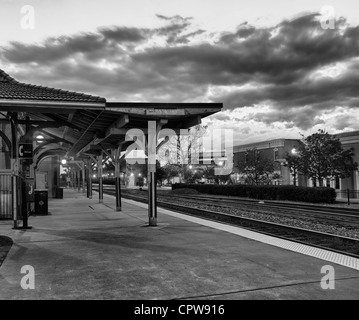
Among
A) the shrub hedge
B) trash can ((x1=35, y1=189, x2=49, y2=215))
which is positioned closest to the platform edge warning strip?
trash can ((x1=35, y1=189, x2=49, y2=215))

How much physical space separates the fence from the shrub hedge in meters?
21.2

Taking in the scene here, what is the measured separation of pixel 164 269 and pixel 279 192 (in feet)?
87.2

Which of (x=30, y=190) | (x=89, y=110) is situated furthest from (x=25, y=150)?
(x=30, y=190)

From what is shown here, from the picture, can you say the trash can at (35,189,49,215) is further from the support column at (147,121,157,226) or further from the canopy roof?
the support column at (147,121,157,226)

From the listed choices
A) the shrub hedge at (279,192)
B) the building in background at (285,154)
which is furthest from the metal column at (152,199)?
the building in background at (285,154)

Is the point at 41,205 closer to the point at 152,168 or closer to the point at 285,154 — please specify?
the point at 152,168

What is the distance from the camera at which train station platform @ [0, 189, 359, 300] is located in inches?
197

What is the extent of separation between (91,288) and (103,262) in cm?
163

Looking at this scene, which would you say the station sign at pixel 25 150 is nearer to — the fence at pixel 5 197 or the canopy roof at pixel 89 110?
the canopy roof at pixel 89 110

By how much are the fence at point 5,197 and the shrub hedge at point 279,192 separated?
21.2 meters

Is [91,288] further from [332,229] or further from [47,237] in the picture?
[332,229]

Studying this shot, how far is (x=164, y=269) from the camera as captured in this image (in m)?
6.27

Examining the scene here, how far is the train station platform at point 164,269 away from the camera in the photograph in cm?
501
